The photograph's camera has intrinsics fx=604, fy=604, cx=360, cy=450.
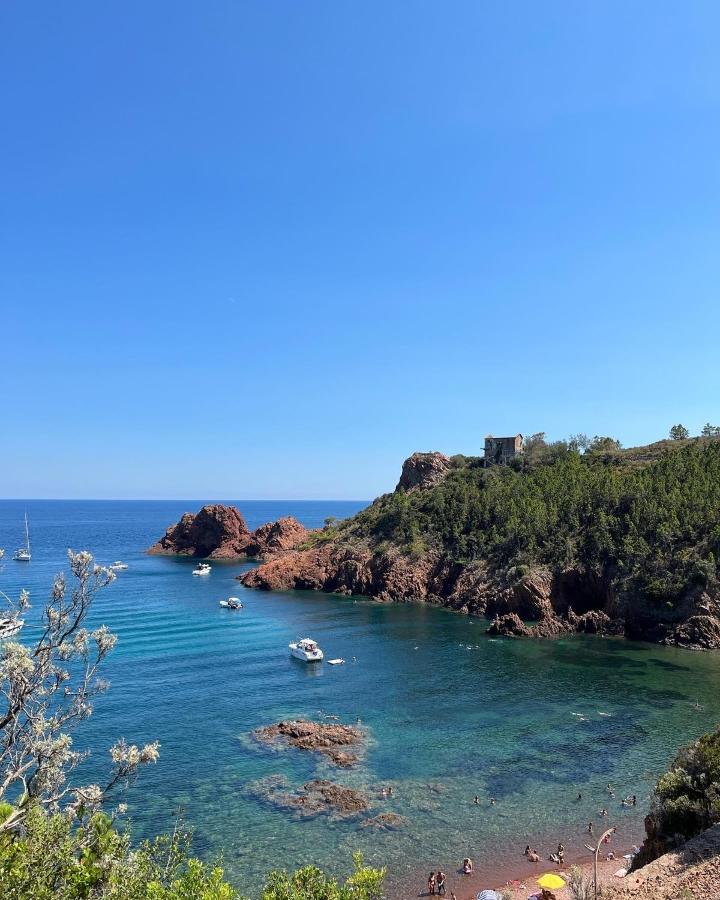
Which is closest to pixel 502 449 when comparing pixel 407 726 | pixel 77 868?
pixel 407 726

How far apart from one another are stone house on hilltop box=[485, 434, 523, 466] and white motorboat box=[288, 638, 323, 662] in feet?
249

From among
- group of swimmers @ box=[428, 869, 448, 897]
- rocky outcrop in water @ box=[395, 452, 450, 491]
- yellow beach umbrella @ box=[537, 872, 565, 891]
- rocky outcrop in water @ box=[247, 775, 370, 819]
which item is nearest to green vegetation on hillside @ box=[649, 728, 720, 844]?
yellow beach umbrella @ box=[537, 872, 565, 891]

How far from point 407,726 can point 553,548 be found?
46599 millimetres

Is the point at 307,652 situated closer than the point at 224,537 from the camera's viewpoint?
Yes

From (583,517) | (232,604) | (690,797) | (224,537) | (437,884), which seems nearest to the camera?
(690,797)

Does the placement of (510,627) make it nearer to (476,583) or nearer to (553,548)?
(553,548)

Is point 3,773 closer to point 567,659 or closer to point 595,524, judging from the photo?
point 567,659

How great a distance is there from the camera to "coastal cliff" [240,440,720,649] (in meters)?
74.1

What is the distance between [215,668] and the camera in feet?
205

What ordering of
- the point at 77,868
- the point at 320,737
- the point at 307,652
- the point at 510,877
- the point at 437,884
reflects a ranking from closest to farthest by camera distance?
the point at 77,868 → the point at 437,884 → the point at 510,877 → the point at 320,737 → the point at 307,652

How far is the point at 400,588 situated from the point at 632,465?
165ft

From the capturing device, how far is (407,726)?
47.6m

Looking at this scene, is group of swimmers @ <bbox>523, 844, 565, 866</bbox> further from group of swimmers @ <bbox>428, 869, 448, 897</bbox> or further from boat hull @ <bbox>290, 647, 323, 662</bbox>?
boat hull @ <bbox>290, 647, 323, 662</bbox>

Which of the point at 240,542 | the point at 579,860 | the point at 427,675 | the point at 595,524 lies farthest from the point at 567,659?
the point at 240,542
